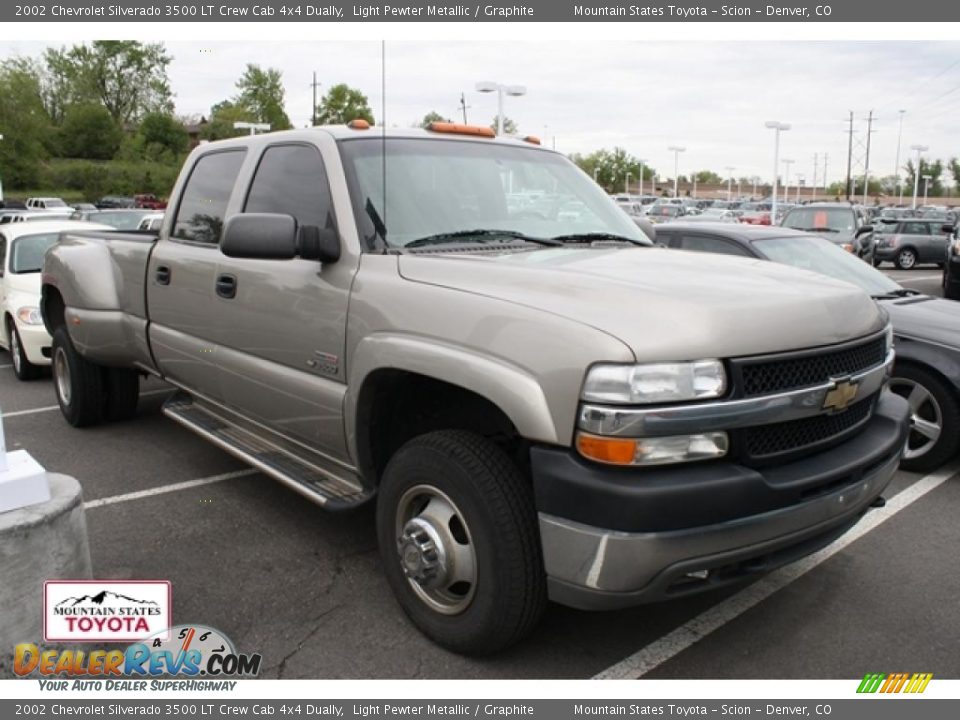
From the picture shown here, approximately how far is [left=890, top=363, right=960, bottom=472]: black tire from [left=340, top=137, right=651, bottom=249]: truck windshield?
7.66 ft

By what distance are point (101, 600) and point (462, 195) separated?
2.25 m

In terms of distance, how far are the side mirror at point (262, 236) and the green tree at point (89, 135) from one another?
85.7 meters

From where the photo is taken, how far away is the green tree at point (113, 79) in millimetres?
89312

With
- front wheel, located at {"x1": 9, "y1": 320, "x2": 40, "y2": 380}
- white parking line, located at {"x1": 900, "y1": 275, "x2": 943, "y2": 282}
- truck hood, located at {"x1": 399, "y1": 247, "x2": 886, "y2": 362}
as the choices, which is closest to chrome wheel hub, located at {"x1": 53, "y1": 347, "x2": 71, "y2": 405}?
front wheel, located at {"x1": 9, "y1": 320, "x2": 40, "y2": 380}

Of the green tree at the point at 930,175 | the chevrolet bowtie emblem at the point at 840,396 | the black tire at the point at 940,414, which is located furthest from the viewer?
the green tree at the point at 930,175

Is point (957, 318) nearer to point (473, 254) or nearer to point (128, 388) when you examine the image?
point (473, 254)

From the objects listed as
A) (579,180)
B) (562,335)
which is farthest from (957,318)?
(562,335)

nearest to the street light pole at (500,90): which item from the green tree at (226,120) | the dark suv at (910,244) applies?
the dark suv at (910,244)

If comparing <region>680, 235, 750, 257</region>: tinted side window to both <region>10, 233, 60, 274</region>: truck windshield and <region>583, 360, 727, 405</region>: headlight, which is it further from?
<region>10, 233, 60, 274</region>: truck windshield

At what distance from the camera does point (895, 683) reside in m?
3.02

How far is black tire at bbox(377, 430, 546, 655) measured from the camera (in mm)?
2814

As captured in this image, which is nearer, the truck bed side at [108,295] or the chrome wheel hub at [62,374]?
the truck bed side at [108,295]

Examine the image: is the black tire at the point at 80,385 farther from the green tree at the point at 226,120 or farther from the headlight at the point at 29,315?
the green tree at the point at 226,120
